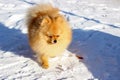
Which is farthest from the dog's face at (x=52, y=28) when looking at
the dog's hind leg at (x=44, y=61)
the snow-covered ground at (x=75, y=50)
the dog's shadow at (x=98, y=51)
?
the dog's shadow at (x=98, y=51)

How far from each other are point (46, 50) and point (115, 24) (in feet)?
10.6

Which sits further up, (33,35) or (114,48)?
(33,35)

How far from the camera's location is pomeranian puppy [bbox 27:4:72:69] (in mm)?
5207

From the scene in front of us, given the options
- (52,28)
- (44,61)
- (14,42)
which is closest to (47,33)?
(52,28)

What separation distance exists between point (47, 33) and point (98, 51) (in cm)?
144

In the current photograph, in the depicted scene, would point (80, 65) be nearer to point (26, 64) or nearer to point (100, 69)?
point (100, 69)

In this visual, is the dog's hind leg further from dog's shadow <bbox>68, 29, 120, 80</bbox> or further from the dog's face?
dog's shadow <bbox>68, 29, 120, 80</bbox>

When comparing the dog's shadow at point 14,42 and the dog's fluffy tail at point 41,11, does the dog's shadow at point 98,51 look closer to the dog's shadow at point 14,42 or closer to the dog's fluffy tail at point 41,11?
the dog's shadow at point 14,42

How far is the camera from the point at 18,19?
8.29m

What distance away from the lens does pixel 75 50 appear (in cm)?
627

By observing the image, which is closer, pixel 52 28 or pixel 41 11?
pixel 52 28

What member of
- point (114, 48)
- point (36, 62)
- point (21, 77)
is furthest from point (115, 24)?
point (21, 77)

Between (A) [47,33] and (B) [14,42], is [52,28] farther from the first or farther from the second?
(B) [14,42]

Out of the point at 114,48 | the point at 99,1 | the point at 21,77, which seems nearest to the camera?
the point at 21,77
